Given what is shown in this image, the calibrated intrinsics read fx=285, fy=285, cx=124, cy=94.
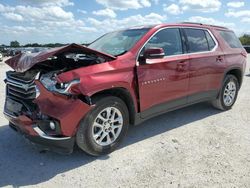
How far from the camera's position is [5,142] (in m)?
4.50

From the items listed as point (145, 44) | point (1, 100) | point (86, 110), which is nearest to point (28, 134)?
point (86, 110)

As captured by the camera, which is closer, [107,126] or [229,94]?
[107,126]

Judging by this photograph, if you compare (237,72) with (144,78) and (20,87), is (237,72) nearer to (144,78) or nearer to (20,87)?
(144,78)

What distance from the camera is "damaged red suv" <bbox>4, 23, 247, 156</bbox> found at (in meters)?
3.55

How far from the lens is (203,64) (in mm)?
5324

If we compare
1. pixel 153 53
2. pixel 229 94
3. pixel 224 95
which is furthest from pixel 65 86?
pixel 229 94

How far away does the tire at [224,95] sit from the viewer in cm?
609

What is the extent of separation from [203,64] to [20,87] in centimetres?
325

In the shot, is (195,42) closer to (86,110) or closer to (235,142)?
(235,142)

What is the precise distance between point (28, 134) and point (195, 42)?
3420 millimetres

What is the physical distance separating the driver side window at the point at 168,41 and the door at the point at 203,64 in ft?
0.87

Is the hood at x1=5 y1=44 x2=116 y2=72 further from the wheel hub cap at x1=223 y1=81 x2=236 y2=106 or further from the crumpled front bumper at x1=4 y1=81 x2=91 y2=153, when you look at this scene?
the wheel hub cap at x1=223 y1=81 x2=236 y2=106

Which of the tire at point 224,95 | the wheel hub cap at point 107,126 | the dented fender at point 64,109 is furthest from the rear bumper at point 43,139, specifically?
the tire at point 224,95

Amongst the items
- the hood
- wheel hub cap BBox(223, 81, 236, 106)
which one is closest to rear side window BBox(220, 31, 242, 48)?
wheel hub cap BBox(223, 81, 236, 106)
